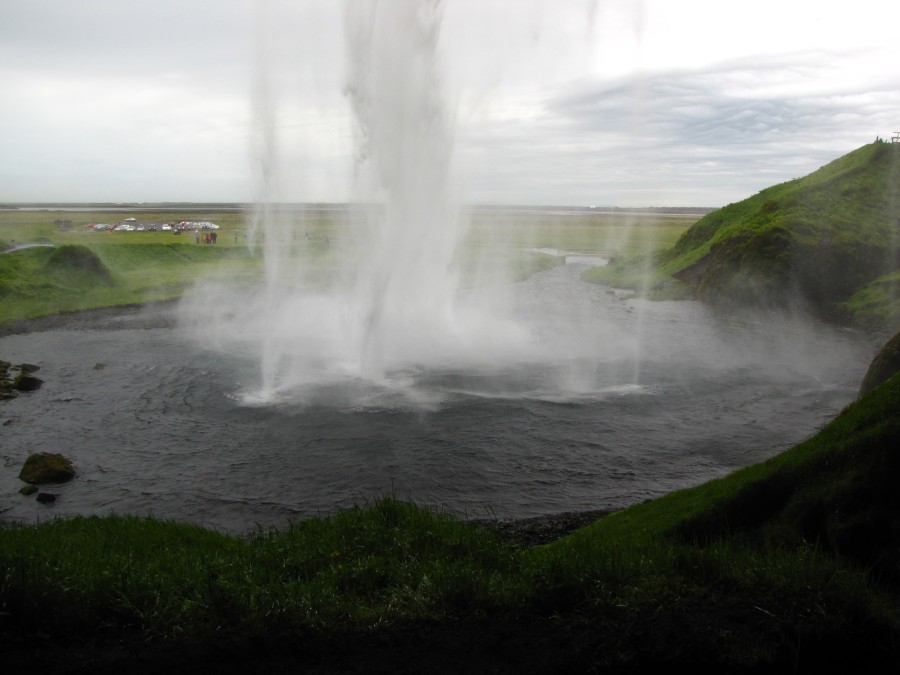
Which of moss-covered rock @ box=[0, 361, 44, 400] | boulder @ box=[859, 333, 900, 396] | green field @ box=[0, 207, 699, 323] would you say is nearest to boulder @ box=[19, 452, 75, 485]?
moss-covered rock @ box=[0, 361, 44, 400]

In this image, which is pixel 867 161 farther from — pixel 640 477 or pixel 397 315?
pixel 640 477

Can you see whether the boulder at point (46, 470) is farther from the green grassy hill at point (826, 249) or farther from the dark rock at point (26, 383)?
the green grassy hill at point (826, 249)

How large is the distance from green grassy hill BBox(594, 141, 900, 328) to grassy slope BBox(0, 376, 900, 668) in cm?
2789

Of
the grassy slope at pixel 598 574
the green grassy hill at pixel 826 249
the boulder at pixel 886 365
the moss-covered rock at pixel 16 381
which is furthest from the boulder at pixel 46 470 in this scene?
the green grassy hill at pixel 826 249

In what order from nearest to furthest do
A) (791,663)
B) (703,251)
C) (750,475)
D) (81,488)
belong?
(791,663)
(750,475)
(81,488)
(703,251)

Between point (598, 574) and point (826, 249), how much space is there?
37691 mm

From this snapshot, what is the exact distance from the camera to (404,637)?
738 centimetres

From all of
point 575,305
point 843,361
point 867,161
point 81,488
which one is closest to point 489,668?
point 81,488

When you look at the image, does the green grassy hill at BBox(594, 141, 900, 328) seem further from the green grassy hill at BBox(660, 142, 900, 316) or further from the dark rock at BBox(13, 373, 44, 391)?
the dark rock at BBox(13, 373, 44, 391)

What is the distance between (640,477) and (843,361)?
15825 mm

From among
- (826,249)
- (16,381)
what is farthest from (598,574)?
(826,249)

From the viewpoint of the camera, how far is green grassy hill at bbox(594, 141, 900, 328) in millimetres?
37844

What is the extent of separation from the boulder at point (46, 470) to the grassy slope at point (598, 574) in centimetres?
605

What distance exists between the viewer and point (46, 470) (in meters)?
16.2
